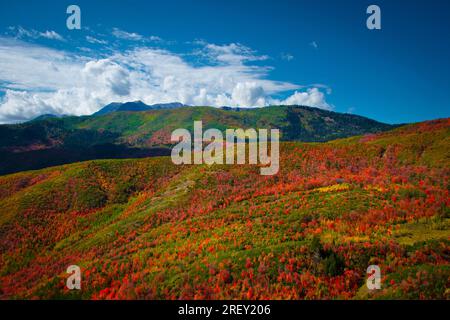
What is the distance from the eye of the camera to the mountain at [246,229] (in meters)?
15.0

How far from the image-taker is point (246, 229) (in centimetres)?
2356

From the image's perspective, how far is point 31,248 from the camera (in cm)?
3472

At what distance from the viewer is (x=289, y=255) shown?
17.3m

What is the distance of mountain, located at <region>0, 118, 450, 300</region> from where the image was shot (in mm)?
14969

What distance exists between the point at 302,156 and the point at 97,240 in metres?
38.2

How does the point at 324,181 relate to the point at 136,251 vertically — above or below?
above

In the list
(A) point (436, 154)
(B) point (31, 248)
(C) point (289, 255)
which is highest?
(A) point (436, 154)

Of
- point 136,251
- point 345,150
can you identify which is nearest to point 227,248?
point 136,251

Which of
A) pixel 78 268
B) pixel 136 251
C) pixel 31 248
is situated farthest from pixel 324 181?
pixel 31 248

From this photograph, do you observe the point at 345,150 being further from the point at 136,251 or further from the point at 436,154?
the point at 136,251

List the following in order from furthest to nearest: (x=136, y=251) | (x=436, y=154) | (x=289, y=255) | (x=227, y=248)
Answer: (x=436, y=154), (x=136, y=251), (x=227, y=248), (x=289, y=255)
